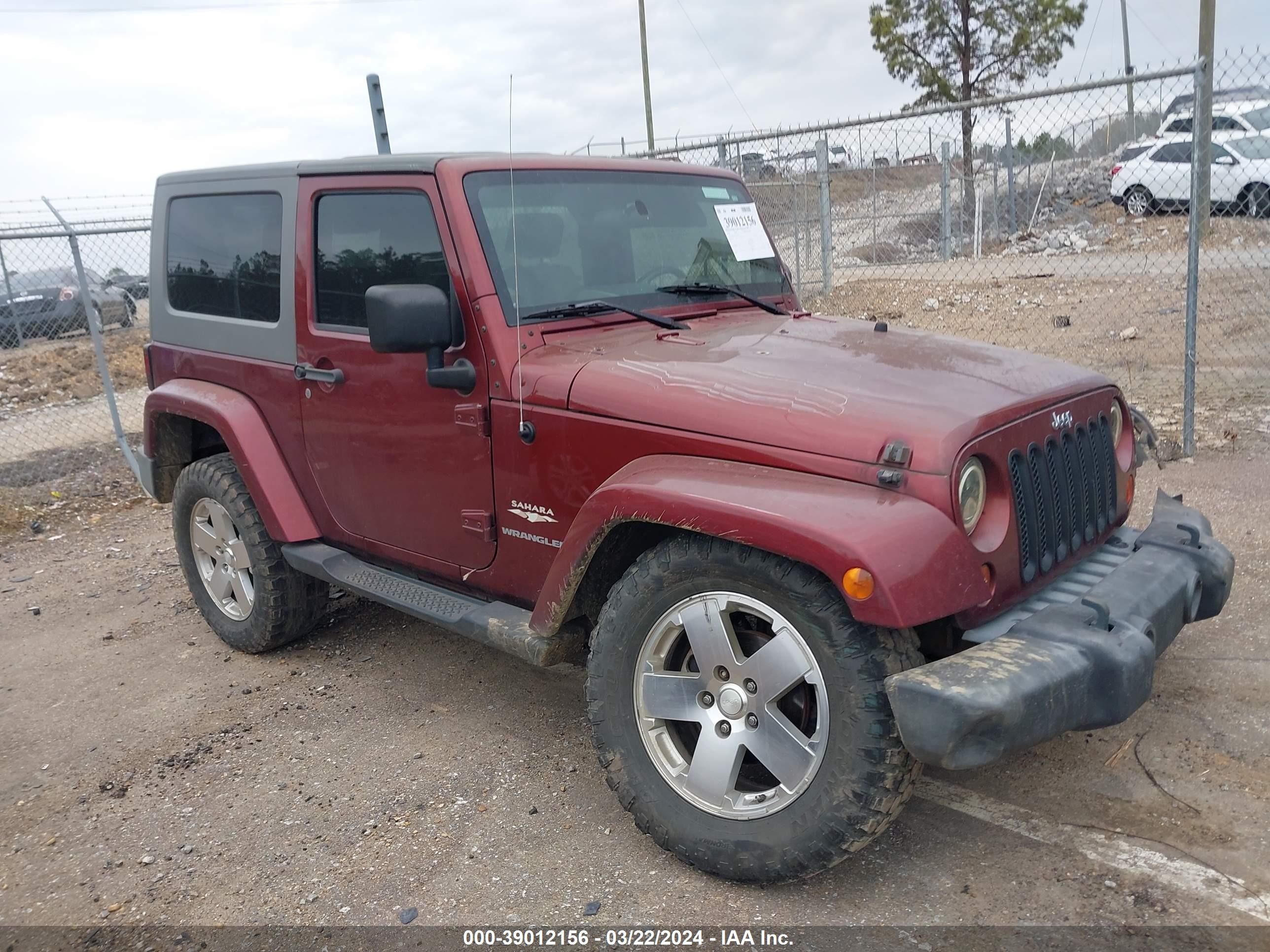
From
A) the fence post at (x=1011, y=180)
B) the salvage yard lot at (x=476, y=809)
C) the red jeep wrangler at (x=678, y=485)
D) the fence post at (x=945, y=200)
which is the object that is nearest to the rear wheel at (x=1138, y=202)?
the fence post at (x=1011, y=180)

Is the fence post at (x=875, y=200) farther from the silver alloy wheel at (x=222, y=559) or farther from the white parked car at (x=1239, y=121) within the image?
the silver alloy wheel at (x=222, y=559)

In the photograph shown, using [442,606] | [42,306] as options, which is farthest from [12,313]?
[442,606]

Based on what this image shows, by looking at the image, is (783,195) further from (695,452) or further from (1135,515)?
(695,452)

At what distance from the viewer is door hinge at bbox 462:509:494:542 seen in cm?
330

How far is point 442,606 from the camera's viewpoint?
11.3ft

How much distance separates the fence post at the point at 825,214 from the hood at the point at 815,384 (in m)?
6.70

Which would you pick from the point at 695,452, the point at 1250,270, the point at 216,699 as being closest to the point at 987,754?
the point at 695,452

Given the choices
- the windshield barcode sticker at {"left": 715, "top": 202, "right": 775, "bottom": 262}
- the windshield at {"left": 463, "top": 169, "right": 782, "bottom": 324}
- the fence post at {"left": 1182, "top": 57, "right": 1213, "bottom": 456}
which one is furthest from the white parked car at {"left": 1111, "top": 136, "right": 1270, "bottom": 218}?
A: the windshield at {"left": 463, "top": 169, "right": 782, "bottom": 324}

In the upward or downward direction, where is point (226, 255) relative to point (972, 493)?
upward

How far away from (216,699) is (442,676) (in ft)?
3.02

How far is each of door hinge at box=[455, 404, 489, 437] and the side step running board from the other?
59cm

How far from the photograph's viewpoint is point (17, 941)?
→ 2.70 metres

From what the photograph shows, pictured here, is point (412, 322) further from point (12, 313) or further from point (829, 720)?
point (12, 313)

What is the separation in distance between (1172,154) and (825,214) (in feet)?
25.1
